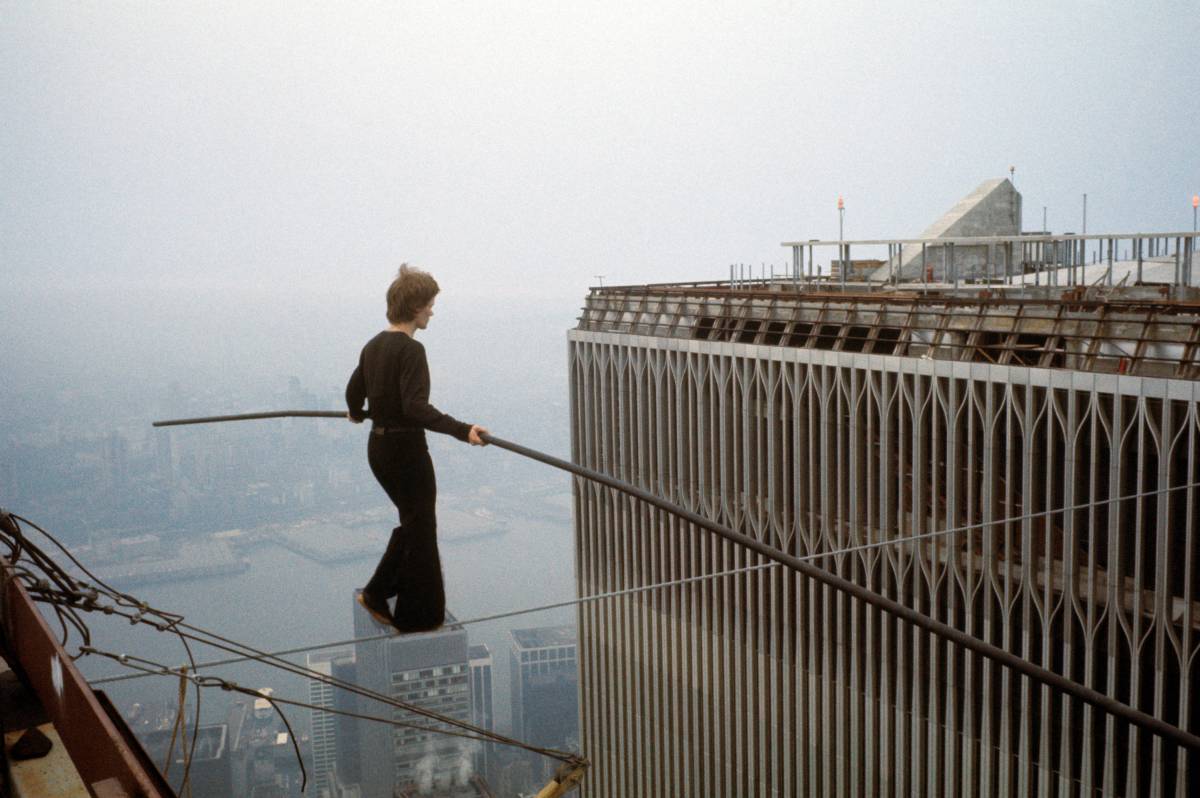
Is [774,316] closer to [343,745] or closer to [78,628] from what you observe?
[343,745]

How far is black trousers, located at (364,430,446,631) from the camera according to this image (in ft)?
32.4

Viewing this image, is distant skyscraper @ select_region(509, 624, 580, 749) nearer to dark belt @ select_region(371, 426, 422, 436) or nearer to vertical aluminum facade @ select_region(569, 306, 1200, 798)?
vertical aluminum facade @ select_region(569, 306, 1200, 798)

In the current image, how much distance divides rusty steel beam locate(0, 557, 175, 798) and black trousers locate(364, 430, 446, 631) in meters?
3.33

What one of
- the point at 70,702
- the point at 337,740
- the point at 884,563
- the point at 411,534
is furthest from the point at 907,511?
the point at 70,702

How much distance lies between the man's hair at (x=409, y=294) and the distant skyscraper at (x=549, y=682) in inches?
2196

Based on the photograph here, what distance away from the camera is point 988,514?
117 ft

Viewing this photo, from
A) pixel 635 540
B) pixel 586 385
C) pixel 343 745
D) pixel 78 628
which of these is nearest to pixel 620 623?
pixel 635 540

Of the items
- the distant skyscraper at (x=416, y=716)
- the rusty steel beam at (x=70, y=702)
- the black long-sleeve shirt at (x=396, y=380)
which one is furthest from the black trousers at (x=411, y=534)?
the distant skyscraper at (x=416, y=716)

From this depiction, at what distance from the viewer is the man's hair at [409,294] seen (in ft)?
31.8

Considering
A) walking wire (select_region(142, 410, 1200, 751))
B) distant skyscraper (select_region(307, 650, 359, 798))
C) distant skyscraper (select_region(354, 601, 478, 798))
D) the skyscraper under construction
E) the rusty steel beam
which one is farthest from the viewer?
distant skyscraper (select_region(354, 601, 478, 798))

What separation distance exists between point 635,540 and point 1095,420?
29.7 m

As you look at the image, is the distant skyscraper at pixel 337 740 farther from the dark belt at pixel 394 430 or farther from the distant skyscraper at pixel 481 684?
the dark belt at pixel 394 430

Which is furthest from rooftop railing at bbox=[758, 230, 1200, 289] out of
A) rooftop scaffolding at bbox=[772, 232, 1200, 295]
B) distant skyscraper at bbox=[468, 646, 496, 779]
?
distant skyscraper at bbox=[468, 646, 496, 779]

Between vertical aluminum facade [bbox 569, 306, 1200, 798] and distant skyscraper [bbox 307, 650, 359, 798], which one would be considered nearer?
vertical aluminum facade [bbox 569, 306, 1200, 798]
